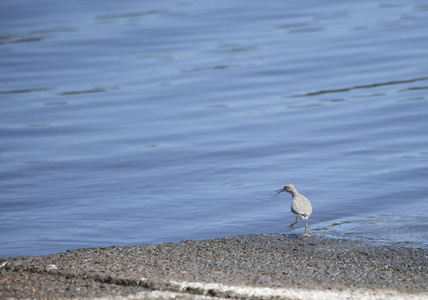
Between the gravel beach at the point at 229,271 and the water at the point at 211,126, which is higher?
the water at the point at 211,126

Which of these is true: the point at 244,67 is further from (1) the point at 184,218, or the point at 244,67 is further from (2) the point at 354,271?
(2) the point at 354,271

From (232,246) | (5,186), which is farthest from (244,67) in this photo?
(232,246)

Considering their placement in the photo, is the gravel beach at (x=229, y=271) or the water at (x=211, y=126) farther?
the water at (x=211, y=126)

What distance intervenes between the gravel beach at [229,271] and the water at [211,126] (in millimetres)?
1008

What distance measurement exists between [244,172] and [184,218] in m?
2.96

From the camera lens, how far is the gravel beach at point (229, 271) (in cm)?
671

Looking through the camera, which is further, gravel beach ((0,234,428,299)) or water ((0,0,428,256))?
water ((0,0,428,256))

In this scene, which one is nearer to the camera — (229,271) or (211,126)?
(229,271)

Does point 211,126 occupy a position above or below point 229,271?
above

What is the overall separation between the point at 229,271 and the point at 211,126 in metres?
10.1

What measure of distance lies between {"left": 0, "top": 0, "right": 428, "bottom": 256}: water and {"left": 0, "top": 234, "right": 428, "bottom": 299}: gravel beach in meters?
1.01

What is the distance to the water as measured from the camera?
35.3 feet

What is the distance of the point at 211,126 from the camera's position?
1742cm

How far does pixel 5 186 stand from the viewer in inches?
520
